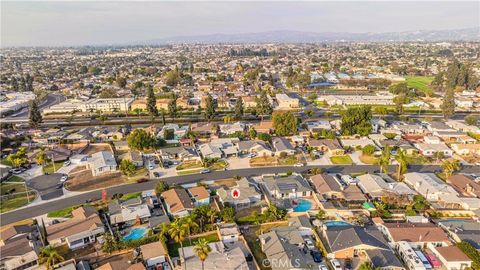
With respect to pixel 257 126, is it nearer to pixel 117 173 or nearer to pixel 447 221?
pixel 117 173

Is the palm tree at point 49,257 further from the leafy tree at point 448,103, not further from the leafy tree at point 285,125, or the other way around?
the leafy tree at point 448,103

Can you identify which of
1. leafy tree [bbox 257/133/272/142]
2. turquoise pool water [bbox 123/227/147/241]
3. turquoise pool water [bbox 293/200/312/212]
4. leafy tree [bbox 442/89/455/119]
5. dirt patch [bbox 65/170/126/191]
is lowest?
turquoise pool water [bbox 293/200/312/212]

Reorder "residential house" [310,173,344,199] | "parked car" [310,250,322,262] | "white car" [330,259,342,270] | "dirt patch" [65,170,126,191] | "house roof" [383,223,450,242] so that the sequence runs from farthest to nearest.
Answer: "dirt patch" [65,170,126,191], "residential house" [310,173,344,199], "house roof" [383,223,450,242], "parked car" [310,250,322,262], "white car" [330,259,342,270]

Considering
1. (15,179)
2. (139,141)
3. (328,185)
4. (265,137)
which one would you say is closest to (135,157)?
(139,141)

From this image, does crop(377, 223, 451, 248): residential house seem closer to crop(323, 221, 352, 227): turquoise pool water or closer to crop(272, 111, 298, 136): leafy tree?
crop(323, 221, 352, 227): turquoise pool water

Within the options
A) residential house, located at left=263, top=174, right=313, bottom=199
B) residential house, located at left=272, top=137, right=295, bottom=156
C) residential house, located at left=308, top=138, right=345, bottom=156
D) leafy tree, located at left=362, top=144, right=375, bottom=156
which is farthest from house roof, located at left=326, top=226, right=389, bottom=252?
residential house, located at left=308, top=138, right=345, bottom=156

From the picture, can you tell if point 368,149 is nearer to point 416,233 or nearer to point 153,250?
point 416,233

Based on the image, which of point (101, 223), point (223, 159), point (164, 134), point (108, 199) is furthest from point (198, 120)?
point (101, 223)
